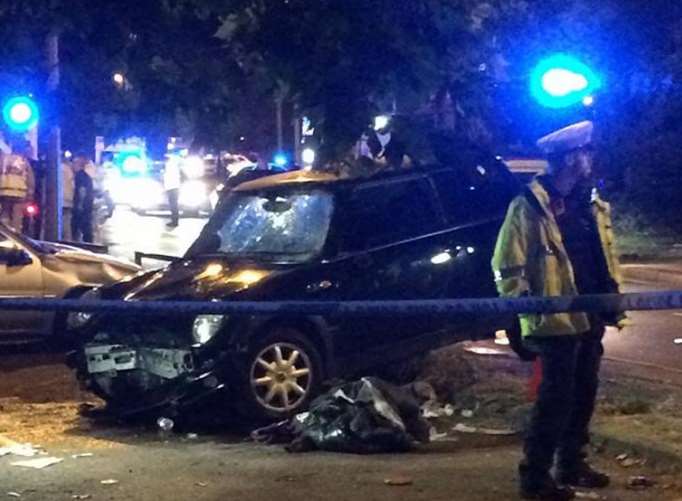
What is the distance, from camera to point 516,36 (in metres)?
8.85

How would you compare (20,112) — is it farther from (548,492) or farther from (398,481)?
(548,492)

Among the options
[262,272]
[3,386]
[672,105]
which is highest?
[672,105]

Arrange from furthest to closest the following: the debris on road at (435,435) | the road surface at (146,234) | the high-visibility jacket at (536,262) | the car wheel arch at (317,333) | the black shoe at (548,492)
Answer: the road surface at (146,234)
the car wheel arch at (317,333)
the debris on road at (435,435)
the black shoe at (548,492)
the high-visibility jacket at (536,262)

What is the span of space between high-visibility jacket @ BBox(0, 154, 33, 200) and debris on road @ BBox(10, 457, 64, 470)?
42.9 ft

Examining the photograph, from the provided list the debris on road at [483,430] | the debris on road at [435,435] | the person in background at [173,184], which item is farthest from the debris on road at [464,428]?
the person in background at [173,184]

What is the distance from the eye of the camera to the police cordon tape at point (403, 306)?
199 inches

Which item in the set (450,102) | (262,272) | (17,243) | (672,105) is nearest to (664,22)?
(672,105)

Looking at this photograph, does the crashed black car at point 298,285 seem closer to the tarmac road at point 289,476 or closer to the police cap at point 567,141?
the tarmac road at point 289,476

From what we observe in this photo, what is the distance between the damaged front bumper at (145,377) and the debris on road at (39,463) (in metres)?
1.37

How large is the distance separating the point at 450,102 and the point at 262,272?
9.90 ft

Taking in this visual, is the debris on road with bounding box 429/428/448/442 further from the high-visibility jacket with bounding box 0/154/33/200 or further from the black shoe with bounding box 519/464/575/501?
the high-visibility jacket with bounding box 0/154/33/200

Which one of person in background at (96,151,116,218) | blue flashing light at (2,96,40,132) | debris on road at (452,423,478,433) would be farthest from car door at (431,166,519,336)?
person in background at (96,151,116,218)

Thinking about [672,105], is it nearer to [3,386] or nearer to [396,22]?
[3,386]

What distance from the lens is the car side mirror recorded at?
13.8 m
